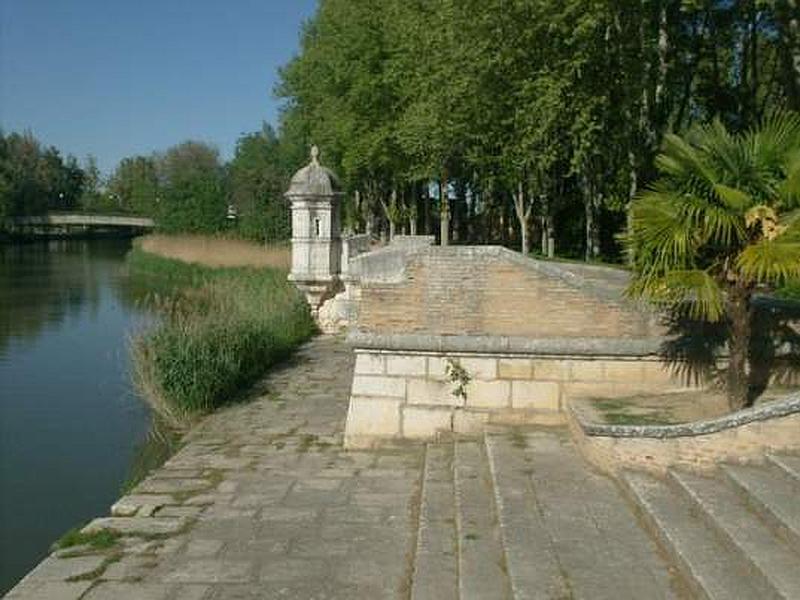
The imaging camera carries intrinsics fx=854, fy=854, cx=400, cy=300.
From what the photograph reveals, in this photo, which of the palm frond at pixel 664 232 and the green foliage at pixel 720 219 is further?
the palm frond at pixel 664 232

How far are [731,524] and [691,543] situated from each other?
0.91 ft

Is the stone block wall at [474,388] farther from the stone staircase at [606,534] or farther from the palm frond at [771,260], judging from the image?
the palm frond at [771,260]

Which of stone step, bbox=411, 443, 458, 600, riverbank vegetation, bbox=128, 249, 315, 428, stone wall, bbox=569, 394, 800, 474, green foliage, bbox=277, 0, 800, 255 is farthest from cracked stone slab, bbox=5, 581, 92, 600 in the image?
green foliage, bbox=277, 0, 800, 255

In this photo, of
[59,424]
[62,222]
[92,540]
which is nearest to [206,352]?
[59,424]

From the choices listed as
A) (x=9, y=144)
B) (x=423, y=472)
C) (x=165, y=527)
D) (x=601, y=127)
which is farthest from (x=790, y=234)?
(x=9, y=144)

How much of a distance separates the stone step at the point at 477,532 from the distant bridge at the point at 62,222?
70840mm

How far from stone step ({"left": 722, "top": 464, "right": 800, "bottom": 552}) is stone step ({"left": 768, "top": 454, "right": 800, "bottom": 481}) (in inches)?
0.9

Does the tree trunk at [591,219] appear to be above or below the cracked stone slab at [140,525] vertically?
above

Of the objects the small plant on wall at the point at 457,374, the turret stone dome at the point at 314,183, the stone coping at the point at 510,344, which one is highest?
the turret stone dome at the point at 314,183

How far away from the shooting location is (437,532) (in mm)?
5762

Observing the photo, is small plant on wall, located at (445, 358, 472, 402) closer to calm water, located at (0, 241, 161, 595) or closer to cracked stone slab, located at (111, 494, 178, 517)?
cracked stone slab, located at (111, 494, 178, 517)

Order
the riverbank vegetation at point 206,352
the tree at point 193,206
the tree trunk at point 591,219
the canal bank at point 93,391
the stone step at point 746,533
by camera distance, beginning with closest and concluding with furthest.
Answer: the stone step at point 746,533 → the canal bank at point 93,391 → the riverbank vegetation at point 206,352 → the tree trunk at point 591,219 → the tree at point 193,206

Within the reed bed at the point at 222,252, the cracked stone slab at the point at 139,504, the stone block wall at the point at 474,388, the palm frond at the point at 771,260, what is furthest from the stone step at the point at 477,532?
the reed bed at the point at 222,252

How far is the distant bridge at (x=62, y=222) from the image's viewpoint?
249 feet
